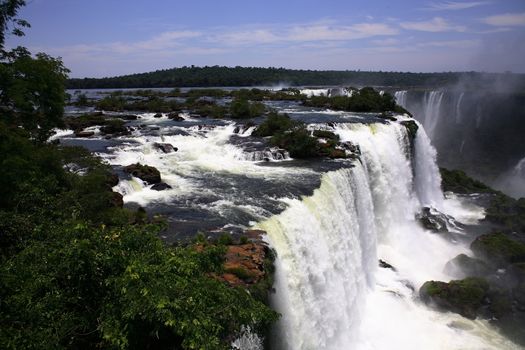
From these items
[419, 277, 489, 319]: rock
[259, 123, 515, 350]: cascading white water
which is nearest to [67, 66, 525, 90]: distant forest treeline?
[259, 123, 515, 350]: cascading white water

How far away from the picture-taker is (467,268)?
715 inches

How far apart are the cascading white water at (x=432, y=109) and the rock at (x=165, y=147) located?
36.4m

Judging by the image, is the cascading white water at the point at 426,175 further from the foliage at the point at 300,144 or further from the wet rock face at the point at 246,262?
the wet rock face at the point at 246,262

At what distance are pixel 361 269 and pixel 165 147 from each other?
11.7 metres

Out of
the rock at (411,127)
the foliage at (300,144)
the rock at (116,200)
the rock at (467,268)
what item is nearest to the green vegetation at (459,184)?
the rock at (411,127)

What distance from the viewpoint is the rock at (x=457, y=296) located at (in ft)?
50.8

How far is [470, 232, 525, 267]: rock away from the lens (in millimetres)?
18422

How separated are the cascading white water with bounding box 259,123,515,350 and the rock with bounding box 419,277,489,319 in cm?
42

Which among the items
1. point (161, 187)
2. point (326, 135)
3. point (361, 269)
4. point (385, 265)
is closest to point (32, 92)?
point (161, 187)

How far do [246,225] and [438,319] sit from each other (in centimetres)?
876

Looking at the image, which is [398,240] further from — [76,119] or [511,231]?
[76,119]

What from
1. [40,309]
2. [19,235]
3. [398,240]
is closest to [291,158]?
[398,240]

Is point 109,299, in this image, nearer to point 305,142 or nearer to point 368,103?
point 305,142

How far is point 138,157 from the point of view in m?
19.6
